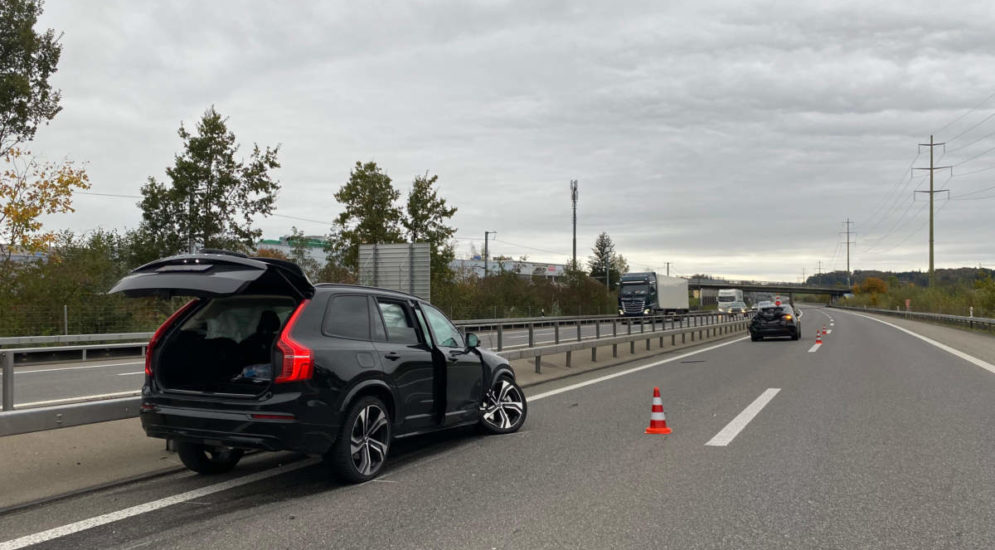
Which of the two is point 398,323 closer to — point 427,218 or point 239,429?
point 239,429

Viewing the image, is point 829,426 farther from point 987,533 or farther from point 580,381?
point 580,381

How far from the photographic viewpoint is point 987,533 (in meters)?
4.63

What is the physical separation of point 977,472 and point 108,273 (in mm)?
25350

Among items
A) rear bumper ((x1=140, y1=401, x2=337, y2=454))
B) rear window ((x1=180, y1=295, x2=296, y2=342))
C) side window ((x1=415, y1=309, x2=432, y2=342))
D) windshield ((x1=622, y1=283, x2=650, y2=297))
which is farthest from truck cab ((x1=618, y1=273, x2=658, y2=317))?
rear bumper ((x1=140, y1=401, x2=337, y2=454))

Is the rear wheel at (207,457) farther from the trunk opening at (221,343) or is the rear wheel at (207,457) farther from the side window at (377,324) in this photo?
the side window at (377,324)

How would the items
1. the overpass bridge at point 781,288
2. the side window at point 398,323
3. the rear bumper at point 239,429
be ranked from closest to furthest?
1. the rear bumper at point 239,429
2. the side window at point 398,323
3. the overpass bridge at point 781,288

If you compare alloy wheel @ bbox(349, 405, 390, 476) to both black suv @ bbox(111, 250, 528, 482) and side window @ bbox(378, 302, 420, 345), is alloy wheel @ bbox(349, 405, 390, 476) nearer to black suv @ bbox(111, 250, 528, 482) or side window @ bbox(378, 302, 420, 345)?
black suv @ bbox(111, 250, 528, 482)

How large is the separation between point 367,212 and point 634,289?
20.7 meters

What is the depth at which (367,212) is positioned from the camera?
131 feet

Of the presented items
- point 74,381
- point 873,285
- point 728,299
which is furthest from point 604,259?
point 74,381

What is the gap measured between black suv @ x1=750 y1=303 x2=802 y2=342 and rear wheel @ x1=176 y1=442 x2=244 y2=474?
25.7 meters

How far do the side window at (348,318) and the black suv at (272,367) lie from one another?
0.4 inches

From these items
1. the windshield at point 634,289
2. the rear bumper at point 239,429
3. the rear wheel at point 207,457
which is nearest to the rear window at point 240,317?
the rear bumper at point 239,429

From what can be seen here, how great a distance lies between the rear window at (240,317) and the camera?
6.12 meters
